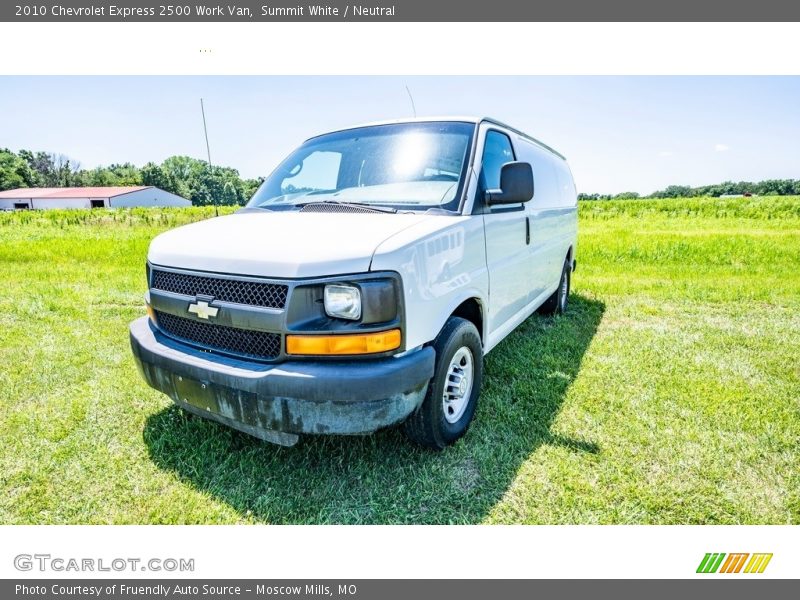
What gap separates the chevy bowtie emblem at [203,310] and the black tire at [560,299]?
4264 millimetres

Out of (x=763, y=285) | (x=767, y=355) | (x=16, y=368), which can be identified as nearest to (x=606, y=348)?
(x=767, y=355)

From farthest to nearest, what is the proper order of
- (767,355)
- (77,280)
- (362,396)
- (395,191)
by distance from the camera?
(77,280)
(767,355)
(395,191)
(362,396)

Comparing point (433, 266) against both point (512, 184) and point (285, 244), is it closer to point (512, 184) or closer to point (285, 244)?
point (285, 244)

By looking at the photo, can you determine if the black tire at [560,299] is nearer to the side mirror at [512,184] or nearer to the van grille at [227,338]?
the side mirror at [512,184]

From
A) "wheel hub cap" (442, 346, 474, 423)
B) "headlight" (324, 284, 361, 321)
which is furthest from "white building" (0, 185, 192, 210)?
"headlight" (324, 284, 361, 321)

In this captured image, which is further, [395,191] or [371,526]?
[395,191]

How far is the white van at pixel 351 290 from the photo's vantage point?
7.06 feet

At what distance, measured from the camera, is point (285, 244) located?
7.46 ft

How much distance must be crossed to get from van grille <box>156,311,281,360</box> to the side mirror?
170 centimetres

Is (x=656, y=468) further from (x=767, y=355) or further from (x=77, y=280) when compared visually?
(x=77, y=280)

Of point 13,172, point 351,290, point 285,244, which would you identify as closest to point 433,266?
point 351,290

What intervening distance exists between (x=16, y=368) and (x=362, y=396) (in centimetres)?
383

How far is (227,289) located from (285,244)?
1.31ft

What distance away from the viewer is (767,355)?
14.4ft
